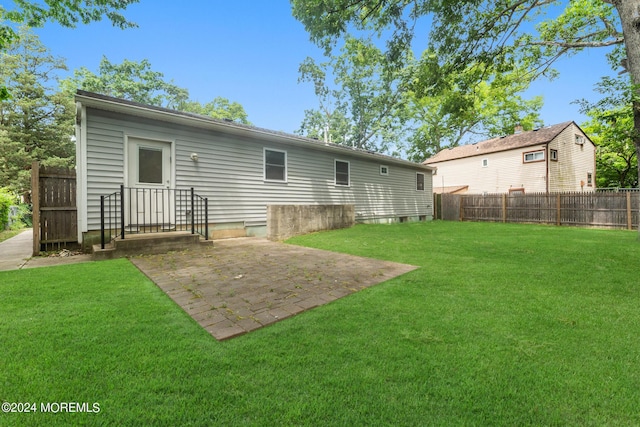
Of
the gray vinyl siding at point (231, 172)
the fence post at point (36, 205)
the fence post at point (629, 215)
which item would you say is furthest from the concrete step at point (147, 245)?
the fence post at point (629, 215)

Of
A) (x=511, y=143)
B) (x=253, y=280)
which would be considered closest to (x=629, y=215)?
(x=511, y=143)

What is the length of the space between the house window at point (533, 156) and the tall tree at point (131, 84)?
21749 millimetres

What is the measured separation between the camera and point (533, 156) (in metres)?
17.4

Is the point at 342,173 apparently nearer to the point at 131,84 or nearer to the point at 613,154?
the point at 131,84

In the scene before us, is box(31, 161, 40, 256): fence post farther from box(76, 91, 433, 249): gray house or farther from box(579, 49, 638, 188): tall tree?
box(579, 49, 638, 188): tall tree

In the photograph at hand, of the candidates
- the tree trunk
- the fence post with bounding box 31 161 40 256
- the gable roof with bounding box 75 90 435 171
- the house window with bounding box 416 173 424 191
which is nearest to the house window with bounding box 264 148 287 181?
the gable roof with bounding box 75 90 435 171

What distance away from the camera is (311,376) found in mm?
1642

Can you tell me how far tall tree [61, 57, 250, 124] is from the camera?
74.1 feet

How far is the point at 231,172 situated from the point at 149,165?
202cm

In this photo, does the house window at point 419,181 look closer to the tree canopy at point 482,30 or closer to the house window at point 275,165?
the tree canopy at point 482,30

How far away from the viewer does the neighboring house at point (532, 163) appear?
17.0 m

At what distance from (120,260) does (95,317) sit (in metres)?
2.81

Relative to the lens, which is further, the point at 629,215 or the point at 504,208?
the point at 504,208

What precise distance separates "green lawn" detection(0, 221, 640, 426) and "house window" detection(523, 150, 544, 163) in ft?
57.3
